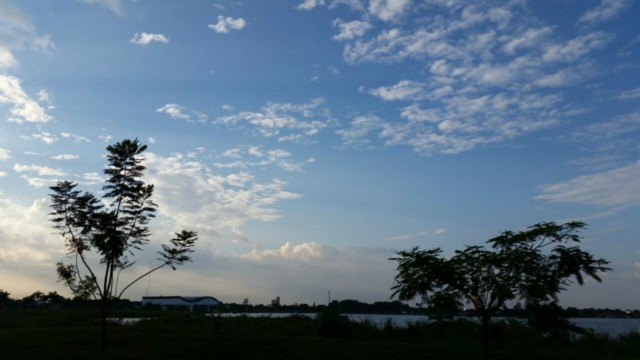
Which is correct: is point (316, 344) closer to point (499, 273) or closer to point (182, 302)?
point (499, 273)

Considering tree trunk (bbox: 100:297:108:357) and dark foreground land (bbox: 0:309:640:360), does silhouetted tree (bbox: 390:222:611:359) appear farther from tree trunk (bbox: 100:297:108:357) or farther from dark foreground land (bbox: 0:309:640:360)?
tree trunk (bbox: 100:297:108:357)

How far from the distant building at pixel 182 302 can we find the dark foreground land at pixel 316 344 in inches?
3610

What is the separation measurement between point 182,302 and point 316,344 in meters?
109

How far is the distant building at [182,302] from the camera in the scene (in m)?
129

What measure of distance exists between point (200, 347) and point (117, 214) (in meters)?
8.70

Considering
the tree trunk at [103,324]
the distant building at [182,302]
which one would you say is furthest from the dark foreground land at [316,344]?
the distant building at [182,302]

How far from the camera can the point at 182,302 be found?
432ft

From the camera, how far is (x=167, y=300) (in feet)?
438

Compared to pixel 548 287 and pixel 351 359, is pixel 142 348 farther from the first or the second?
pixel 548 287

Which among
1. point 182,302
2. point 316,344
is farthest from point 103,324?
point 182,302

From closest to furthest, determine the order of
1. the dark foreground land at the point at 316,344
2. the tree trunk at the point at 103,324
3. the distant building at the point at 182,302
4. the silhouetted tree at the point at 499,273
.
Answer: the silhouetted tree at the point at 499,273
the tree trunk at the point at 103,324
the dark foreground land at the point at 316,344
the distant building at the point at 182,302

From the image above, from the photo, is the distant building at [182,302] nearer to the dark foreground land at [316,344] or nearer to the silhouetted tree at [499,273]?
the dark foreground land at [316,344]

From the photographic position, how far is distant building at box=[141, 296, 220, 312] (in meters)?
129

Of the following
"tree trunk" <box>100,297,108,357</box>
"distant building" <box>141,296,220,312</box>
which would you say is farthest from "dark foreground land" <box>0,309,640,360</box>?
"distant building" <box>141,296,220,312</box>
